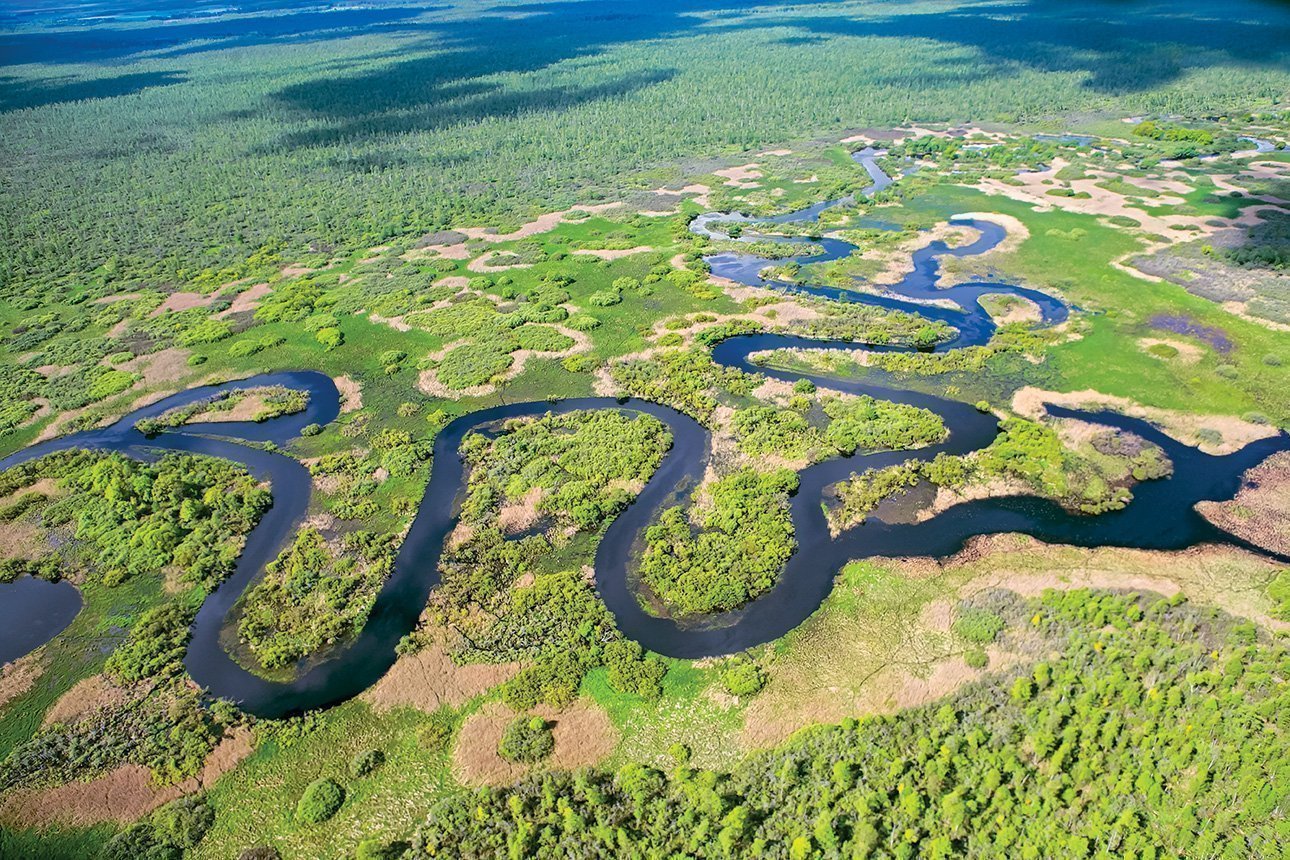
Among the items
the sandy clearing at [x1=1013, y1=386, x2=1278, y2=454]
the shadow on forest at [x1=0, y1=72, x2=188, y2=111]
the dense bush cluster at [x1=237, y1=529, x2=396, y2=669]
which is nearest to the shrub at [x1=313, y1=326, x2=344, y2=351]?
the dense bush cluster at [x1=237, y1=529, x2=396, y2=669]

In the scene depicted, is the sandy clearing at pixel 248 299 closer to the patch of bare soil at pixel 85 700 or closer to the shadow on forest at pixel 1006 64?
the patch of bare soil at pixel 85 700

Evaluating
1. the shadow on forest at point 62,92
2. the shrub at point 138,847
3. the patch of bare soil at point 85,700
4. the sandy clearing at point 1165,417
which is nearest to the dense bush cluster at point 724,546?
the sandy clearing at point 1165,417

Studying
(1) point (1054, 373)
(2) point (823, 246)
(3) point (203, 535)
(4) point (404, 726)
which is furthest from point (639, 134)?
(4) point (404, 726)

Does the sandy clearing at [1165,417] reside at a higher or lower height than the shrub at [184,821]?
higher

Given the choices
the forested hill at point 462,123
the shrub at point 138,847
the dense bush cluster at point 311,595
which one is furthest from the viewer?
the forested hill at point 462,123

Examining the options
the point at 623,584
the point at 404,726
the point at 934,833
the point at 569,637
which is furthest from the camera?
the point at 623,584

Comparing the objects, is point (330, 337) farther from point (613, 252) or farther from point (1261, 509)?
point (1261, 509)

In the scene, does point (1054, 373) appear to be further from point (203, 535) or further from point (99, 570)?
point (99, 570)
